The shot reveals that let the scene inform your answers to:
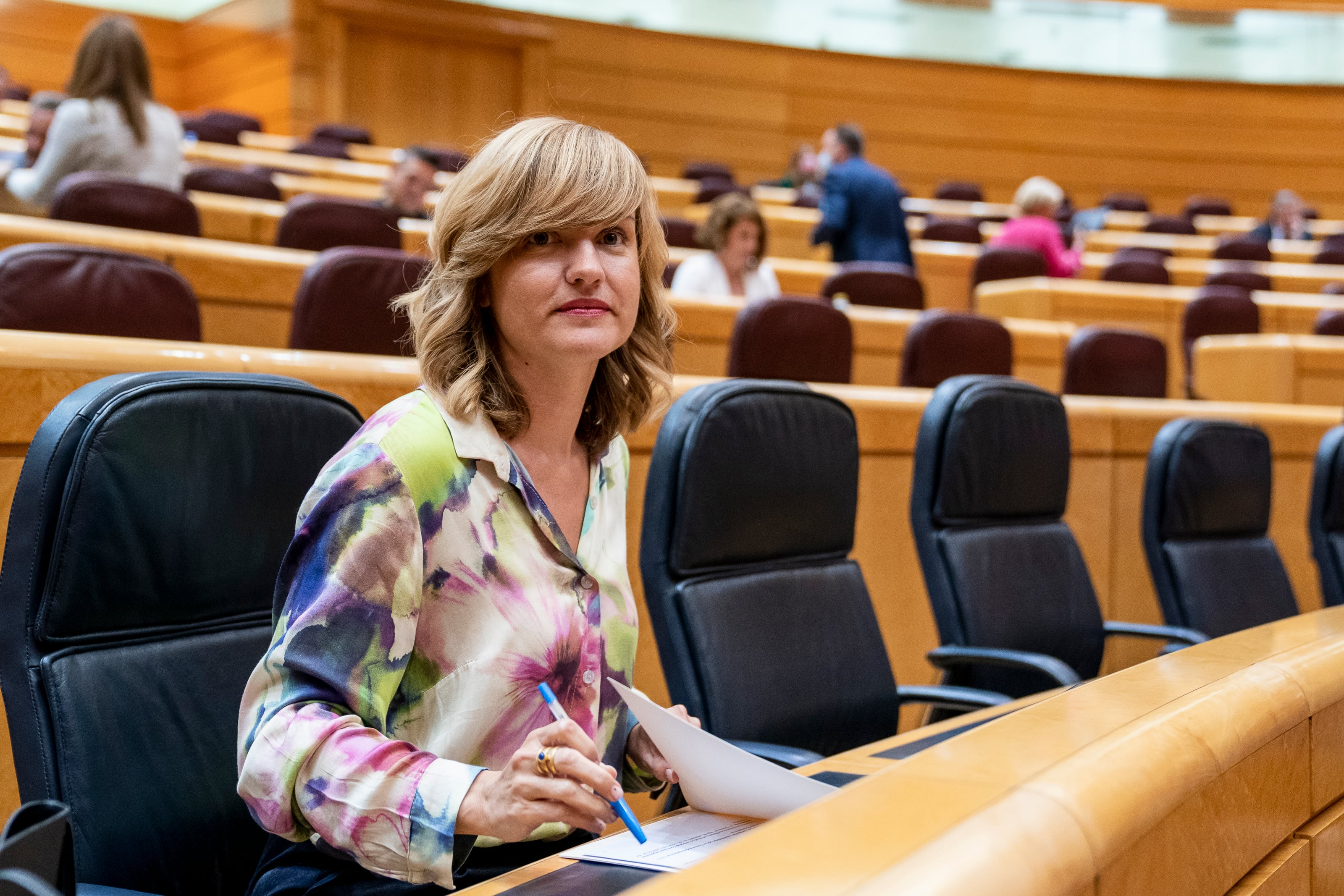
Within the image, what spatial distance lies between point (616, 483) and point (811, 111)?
6.80m

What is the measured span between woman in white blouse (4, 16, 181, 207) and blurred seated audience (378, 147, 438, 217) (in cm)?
57

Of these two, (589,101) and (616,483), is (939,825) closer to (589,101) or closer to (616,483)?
(616,483)

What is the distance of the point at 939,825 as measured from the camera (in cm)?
41

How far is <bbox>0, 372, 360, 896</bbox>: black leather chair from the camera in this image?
0.69 m

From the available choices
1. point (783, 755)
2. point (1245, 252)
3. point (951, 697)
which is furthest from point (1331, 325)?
point (783, 755)

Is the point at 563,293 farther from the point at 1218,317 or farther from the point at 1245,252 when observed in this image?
the point at 1245,252

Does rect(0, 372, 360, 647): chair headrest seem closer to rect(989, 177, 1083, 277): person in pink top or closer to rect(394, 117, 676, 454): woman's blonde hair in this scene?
rect(394, 117, 676, 454): woman's blonde hair

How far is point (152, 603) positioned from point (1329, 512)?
5.42 feet

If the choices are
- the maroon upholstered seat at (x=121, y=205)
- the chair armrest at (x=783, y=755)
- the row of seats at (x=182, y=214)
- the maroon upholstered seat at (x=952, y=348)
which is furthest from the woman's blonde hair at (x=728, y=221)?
the chair armrest at (x=783, y=755)

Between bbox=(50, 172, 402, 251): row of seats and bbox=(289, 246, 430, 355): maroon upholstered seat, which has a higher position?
bbox=(50, 172, 402, 251): row of seats

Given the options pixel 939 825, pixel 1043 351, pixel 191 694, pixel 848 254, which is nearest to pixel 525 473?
pixel 191 694

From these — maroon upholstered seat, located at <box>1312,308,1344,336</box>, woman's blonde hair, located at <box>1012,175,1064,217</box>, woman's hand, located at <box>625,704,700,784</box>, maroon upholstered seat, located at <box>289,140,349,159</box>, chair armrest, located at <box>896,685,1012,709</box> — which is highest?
maroon upholstered seat, located at <box>289,140,349,159</box>

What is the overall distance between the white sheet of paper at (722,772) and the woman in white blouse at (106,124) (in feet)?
6.63

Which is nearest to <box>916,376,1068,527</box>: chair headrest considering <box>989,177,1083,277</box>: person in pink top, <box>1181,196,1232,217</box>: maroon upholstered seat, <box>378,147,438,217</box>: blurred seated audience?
<box>378,147,438,217</box>: blurred seated audience
